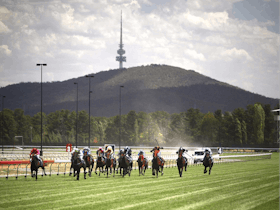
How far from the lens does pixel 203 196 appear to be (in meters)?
17.2

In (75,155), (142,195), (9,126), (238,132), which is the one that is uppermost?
(9,126)

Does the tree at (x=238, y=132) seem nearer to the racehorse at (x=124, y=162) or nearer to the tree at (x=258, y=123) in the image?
the tree at (x=258, y=123)

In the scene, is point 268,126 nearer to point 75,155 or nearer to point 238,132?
point 238,132

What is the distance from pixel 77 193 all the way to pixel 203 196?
226 inches

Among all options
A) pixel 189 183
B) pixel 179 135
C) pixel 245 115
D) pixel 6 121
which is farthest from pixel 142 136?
pixel 189 183

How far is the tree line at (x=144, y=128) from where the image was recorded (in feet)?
360

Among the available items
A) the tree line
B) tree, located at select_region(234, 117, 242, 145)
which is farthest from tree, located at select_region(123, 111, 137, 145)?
tree, located at select_region(234, 117, 242, 145)

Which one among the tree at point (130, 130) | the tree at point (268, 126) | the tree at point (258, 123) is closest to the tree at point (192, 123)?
the tree at point (130, 130)

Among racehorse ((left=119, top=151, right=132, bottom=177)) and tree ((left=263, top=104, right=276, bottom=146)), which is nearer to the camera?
racehorse ((left=119, top=151, right=132, bottom=177))

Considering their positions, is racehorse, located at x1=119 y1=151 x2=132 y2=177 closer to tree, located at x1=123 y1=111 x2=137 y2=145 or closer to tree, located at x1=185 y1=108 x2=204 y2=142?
tree, located at x1=123 y1=111 x2=137 y2=145

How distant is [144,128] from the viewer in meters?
128

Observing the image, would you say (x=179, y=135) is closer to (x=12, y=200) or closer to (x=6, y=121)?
(x=6, y=121)

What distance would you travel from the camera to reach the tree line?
109688mm

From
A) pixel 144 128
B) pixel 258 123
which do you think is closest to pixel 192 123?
pixel 144 128
